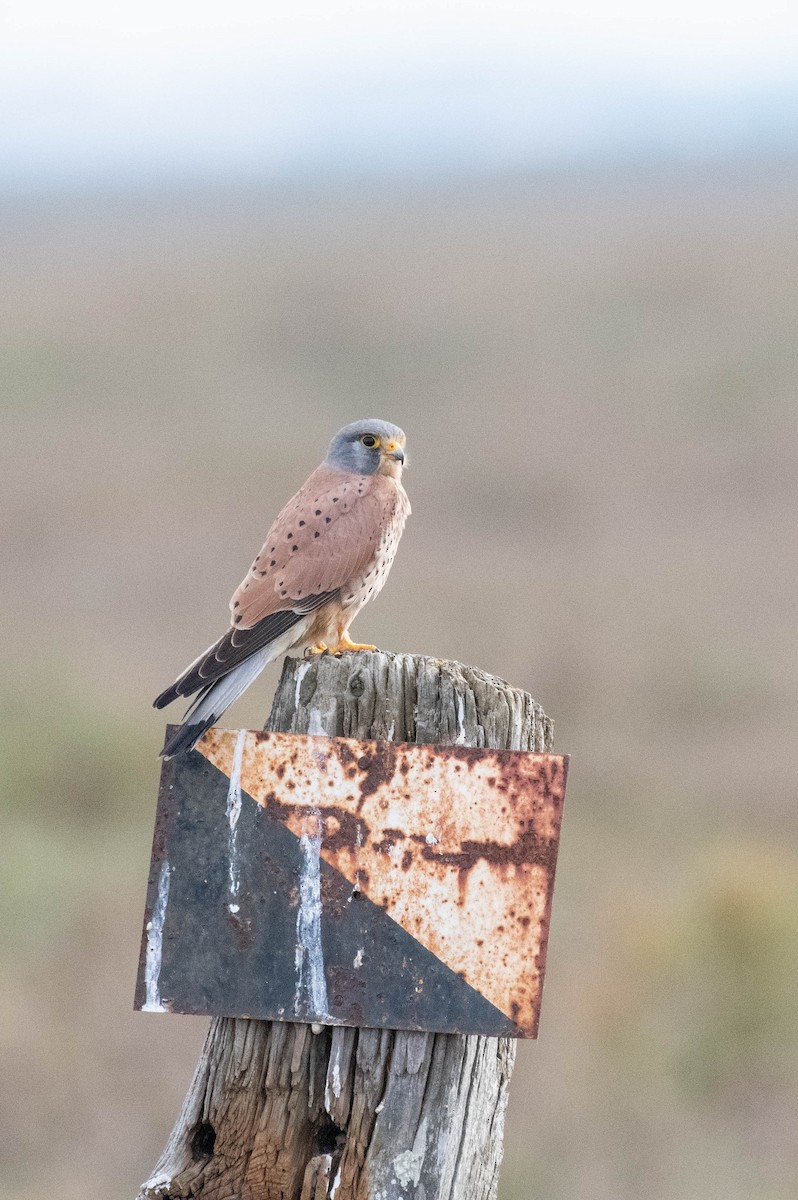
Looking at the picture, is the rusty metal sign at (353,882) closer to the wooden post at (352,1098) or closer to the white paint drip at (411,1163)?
the wooden post at (352,1098)

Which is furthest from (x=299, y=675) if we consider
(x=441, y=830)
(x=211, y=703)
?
(x=441, y=830)

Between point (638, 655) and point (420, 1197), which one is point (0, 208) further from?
point (420, 1197)

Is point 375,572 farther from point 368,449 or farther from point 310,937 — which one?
point 310,937

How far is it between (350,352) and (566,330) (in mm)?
6583

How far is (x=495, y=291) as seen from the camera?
4753 centimetres

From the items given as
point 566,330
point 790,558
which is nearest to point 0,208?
point 566,330

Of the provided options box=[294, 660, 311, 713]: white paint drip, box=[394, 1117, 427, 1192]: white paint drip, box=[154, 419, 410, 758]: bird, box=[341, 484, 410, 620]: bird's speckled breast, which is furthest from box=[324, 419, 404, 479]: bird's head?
box=[394, 1117, 427, 1192]: white paint drip

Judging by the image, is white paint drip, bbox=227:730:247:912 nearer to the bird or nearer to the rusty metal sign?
the rusty metal sign

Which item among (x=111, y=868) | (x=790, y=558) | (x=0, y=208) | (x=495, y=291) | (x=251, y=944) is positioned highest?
(x=0, y=208)

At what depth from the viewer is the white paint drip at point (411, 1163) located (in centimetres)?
239

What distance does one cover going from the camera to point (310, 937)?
238 cm

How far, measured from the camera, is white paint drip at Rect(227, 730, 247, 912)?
238cm

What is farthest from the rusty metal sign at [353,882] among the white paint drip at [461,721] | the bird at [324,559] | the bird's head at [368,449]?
the bird's head at [368,449]

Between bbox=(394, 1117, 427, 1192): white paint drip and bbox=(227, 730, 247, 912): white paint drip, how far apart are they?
0.48 m
